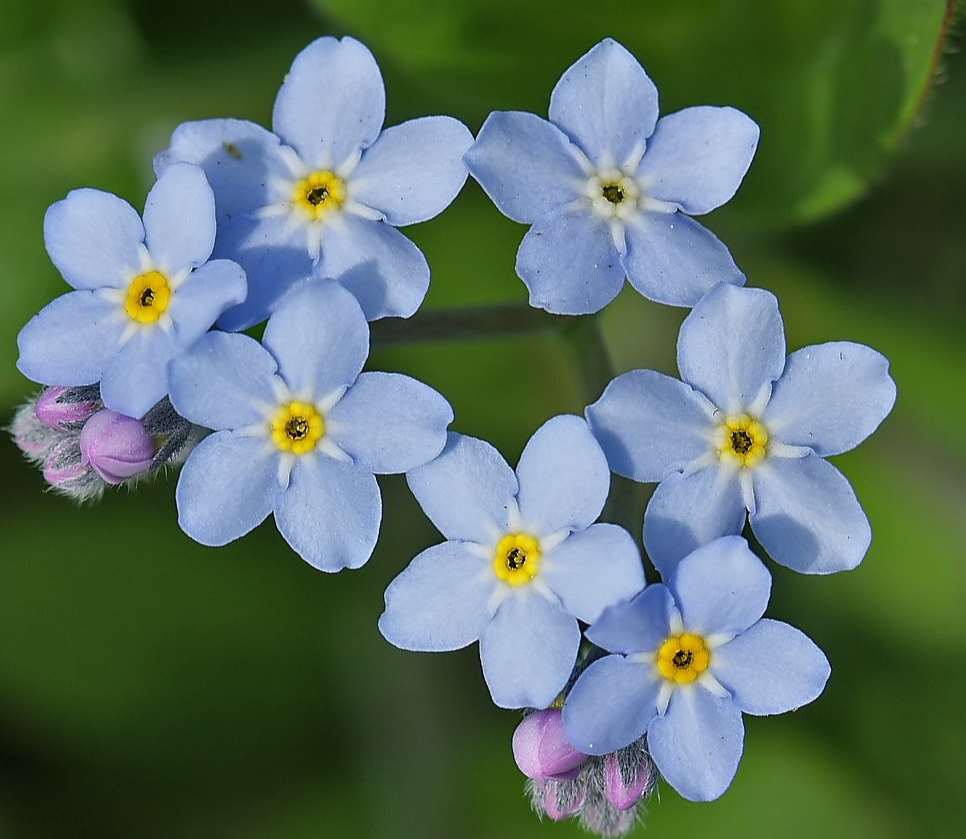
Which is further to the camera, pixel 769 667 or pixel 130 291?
pixel 130 291

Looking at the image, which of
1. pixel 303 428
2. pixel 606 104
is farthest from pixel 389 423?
pixel 606 104

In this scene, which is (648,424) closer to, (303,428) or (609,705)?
(609,705)

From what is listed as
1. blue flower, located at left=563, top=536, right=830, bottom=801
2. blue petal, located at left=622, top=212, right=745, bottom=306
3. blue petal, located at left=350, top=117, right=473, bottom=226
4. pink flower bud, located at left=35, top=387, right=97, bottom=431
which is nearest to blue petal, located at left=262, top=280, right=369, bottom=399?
blue petal, located at left=350, top=117, right=473, bottom=226

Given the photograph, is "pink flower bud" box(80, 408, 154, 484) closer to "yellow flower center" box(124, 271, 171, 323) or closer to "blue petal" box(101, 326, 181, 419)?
"blue petal" box(101, 326, 181, 419)

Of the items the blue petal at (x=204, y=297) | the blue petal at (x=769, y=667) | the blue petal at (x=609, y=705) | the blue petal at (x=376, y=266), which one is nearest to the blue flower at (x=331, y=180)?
the blue petal at (x=376, y=266)

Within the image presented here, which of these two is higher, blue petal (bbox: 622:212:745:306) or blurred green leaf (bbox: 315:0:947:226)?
blurred green leaf (bbox: 315:0:947:226)

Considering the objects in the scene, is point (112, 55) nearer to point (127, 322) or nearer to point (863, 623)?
point (127, 322)

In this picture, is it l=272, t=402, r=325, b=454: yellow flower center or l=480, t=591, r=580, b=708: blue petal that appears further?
l=272, t=402, r=325, b=454: yellow flower center
